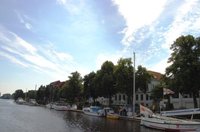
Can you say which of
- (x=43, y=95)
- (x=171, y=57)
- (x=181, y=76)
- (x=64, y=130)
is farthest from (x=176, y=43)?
(x=43, y=95)

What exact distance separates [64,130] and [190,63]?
3008 centimetres

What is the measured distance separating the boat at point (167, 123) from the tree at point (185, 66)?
12409 mm

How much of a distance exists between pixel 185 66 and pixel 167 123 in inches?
773

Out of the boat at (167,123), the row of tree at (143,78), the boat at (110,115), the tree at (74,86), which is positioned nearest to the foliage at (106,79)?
the row of tree at (143,78)

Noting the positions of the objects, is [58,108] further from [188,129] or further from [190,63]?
[188,129]

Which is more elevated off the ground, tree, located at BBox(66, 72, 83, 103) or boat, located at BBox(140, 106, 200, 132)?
tree, located at BBox(66, 72, 83, 103)

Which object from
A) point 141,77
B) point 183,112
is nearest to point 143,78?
point 141,77

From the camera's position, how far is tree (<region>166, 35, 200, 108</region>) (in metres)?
57.3

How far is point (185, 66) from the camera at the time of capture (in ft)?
192

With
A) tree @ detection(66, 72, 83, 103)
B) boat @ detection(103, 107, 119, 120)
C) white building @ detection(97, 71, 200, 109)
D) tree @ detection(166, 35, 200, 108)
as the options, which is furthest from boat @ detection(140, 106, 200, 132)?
tree @ detection(66, 72, 83, 103)

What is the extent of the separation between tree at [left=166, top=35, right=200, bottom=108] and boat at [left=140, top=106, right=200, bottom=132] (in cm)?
1241

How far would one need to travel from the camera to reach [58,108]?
4237 inches

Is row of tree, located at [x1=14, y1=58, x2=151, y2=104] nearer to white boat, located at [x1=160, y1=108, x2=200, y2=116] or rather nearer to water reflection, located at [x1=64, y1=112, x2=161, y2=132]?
water reflection, located at [x1=64, y1=112, x2=161, y2=132]

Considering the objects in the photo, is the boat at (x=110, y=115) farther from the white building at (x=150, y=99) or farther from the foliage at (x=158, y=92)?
the white building at (x=150, y=99)
